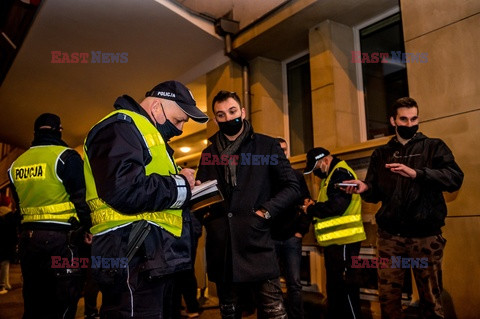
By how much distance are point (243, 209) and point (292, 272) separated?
1.85 metres

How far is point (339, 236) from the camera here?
13.9ft

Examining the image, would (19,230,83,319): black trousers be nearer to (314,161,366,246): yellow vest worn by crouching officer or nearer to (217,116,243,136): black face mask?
(217,116,243,136): black face mask

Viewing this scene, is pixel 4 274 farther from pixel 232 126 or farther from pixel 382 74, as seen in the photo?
pixel 382 74

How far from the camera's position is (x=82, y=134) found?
13.0 metres

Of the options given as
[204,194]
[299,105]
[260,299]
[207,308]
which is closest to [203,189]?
[204,194]

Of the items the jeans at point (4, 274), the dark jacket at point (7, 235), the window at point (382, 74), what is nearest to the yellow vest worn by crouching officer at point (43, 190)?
the window at point (382, 74)

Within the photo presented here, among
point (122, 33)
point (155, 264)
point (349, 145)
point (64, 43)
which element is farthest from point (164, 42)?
point (155, 264)

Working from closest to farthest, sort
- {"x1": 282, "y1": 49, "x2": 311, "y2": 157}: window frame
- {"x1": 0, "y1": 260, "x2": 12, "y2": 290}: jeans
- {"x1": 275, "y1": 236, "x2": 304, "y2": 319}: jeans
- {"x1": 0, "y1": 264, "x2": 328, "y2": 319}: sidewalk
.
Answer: {"x1": 275, "y1": 236, "x2": 304, "y2": 319}: jeans → {"x1": 0, "y1": 264, "x2": 328, "y2": 319}: sidewalk → {"x1": 282, "y1": 49, "x2": 311, "y2": 157}: window frame → {"x1": 0, "y1": 260, "x2": 12, "y2": 290}: jeans

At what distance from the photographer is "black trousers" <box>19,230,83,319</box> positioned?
10.1 ft

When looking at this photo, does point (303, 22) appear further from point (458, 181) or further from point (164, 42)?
point (458, 181)

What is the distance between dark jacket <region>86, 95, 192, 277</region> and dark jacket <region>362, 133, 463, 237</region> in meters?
2.14

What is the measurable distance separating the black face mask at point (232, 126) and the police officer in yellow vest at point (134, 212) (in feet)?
3.81

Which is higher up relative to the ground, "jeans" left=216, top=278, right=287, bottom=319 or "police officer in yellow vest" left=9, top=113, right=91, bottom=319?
"police officer in yellow vest" left=9, top=113, right=91, bottom=319

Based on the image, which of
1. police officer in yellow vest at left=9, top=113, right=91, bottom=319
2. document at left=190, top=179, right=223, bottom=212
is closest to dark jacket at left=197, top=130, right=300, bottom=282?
document at left=190, top=179, right=223, bottom=212
